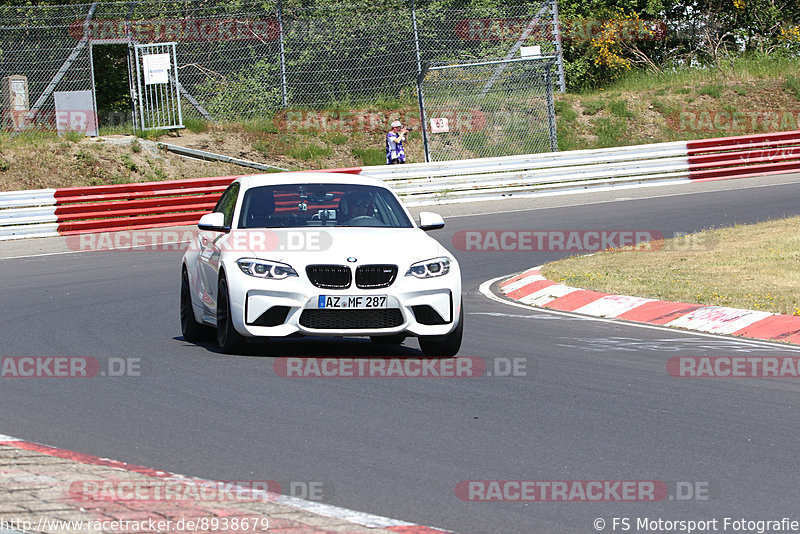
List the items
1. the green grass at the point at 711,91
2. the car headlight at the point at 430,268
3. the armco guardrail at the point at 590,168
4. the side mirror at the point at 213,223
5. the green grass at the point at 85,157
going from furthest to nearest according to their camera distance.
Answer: the green grass at the point at 711,91 < the green grass at the point at 85,157 < the armco guardrail at the point at 590,168 < the side mirror at the point at 213,223 < the car headlight at the point at 430,268

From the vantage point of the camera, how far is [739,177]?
28.0 meters

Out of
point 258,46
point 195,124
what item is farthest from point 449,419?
point 195,124

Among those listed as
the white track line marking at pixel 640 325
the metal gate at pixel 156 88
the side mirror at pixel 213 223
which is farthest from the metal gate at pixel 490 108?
the side mirror at pixel 213 223

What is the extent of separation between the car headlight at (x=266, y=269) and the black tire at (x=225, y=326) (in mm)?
223

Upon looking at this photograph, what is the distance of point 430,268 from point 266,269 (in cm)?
124

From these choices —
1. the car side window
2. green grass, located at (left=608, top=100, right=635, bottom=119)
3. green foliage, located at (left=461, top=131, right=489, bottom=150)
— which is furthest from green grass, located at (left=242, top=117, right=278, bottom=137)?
the car side window

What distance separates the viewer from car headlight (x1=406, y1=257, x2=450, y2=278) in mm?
9281

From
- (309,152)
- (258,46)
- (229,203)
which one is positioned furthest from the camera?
(309,152)

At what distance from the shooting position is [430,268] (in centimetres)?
939

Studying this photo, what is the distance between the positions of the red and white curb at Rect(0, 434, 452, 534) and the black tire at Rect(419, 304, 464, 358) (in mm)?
3806

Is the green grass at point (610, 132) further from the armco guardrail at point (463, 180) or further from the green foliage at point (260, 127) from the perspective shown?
the green foliage at point (260, 127)

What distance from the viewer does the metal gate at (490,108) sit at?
29531 mm

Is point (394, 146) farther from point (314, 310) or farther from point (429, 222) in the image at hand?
point (314, 310)

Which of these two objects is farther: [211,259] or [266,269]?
[211,259]
